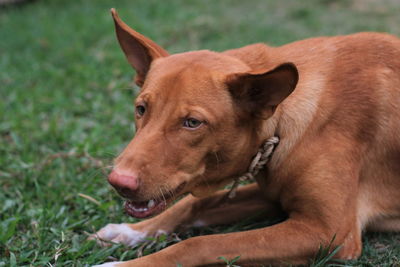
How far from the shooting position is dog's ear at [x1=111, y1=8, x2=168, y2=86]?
373cm

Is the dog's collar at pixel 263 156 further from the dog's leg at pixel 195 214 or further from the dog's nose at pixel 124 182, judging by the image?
the dog's nose at pixel 124 182

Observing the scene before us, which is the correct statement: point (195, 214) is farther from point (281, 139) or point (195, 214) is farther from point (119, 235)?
point (281, 139)

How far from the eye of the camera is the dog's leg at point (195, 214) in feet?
12.8

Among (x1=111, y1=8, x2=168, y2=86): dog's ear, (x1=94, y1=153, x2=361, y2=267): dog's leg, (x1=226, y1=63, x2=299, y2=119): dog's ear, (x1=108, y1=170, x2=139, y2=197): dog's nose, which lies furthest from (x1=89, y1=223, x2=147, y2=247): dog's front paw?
(x1=226, y1=63, x2=299, y2=119): dog's ear

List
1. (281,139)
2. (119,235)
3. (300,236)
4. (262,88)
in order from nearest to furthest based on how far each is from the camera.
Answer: (262,88) < (300,236) < (281,139) < (119,235)

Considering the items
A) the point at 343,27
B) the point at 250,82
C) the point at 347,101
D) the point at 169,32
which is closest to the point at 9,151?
the point at 250,82

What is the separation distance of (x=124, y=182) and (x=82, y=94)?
395cm

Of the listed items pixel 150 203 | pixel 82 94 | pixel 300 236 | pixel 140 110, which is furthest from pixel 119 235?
pixel 82 94

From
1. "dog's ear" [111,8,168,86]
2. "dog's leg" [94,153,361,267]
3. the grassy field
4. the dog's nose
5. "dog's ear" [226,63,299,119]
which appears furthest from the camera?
the grassy field

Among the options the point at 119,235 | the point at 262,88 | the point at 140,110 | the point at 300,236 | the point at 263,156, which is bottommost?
the point at 119,235

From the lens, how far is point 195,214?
408cm

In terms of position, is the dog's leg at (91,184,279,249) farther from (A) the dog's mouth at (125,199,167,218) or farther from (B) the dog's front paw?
(A) the dog's mouth at (125,199,167,218)

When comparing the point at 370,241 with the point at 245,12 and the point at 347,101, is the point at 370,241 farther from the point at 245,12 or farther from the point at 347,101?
the point at 245,12

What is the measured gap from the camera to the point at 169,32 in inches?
344
